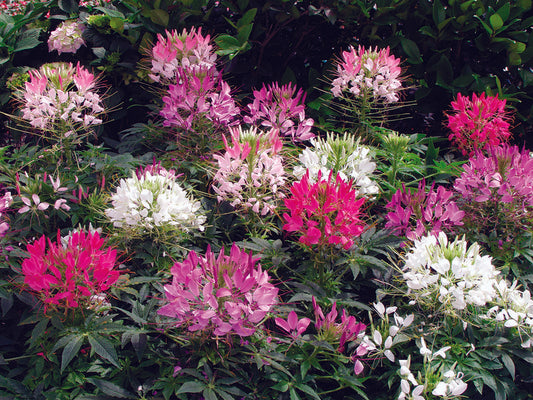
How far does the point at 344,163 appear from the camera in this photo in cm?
177

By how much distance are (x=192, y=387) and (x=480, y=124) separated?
193 centimetres

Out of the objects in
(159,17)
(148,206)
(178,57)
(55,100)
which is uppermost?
(159,17)

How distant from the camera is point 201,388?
4.25ft

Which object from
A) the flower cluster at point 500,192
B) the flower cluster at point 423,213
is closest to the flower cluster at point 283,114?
the flower cluster at point 423,213

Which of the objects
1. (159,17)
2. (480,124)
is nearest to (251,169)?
(480,124)

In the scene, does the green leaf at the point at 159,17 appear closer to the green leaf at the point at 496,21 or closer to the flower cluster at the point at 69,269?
the flower cluster at the point at 69,269

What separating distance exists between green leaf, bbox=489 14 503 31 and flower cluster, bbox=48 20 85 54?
258 cm

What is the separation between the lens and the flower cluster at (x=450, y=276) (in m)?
1.40

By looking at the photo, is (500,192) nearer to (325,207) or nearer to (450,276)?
(450,276)

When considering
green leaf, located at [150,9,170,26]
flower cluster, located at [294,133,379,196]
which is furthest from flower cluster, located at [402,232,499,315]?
green leaf, located at [150,9,170,26]

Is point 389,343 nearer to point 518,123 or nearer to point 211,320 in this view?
point 211,320

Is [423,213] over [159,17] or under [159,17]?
under

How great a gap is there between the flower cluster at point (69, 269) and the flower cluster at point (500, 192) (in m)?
1.42

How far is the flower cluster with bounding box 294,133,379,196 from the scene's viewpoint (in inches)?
67.6
